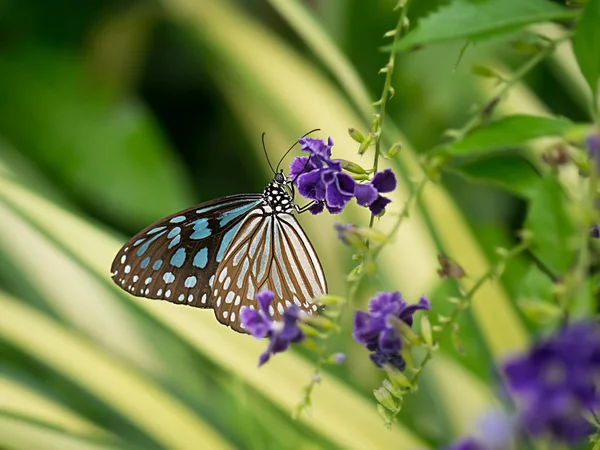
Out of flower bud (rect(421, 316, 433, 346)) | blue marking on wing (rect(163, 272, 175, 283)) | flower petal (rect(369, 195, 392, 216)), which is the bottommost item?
blue marking on wing (rect(163, 272, 175, 283))

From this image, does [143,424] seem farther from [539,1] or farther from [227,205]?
[539,1]

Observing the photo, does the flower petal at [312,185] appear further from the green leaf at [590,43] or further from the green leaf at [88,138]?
the green leaf at [88,138]

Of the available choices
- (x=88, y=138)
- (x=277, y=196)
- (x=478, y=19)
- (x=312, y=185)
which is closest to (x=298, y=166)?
(x=312, y=185)

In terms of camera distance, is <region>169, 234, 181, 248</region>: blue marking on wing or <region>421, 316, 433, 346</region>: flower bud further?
<region>169, 234, 181, 248</region>: blue marking on wing

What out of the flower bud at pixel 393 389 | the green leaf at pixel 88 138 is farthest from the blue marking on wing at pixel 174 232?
the green leaf at pixel 88 138

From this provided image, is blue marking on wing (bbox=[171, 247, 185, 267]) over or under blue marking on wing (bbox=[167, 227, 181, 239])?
under

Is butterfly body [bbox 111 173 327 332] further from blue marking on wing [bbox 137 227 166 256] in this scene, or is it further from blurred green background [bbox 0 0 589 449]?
blurred green background [bbox 0 0 589 449]

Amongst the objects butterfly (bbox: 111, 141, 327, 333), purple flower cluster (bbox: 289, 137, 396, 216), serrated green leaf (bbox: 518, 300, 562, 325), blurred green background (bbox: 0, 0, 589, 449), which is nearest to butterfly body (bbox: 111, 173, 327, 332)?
butterfly (bbox: 111, 141, 327, 333)
